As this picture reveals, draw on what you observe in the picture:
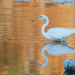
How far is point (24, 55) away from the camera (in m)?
9.45

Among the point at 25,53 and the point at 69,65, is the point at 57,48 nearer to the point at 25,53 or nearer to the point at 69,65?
the point at 25,53

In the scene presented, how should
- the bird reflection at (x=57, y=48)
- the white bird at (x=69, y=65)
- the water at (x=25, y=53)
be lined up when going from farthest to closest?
the bird reflection at (x=57, y=48) → the water at (x=25, y=53) → the white bird at (x=69, y=65)

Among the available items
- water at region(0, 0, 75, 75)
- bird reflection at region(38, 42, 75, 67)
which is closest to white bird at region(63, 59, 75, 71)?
water at region(0, 0, 75, 75)

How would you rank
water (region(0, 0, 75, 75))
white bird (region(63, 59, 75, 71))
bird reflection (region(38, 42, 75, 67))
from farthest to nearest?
bird reflection (region(38, 42, 75, 67)), water (region(0, 0, 75, 75)), white bird (region(63, 59, 75, 71))

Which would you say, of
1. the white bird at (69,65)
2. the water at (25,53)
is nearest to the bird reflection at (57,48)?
the water at (25,53)

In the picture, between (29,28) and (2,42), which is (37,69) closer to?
(2,42)

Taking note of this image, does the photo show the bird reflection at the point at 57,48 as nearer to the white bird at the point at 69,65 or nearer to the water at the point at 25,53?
the water at the point at 25,53

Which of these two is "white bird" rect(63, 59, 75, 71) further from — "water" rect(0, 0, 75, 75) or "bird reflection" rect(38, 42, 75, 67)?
"bird reflection" rect(38, 42, 75, 67)

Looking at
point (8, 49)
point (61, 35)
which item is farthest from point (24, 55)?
point (61, 35)

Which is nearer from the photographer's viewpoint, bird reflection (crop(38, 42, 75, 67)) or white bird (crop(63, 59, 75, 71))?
white bird (crop(63, 59, 75, 71))

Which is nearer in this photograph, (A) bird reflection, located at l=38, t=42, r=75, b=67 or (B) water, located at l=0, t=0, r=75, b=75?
(B) water, located at l=0, t=0, r=75, b=75

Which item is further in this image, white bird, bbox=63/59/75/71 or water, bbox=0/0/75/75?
water, bbox=0/0/75/75

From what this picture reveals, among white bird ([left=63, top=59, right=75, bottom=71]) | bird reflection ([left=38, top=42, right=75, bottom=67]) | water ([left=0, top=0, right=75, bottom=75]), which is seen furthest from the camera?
bird reflection ([left=38, top=42, right=75, bottom=67])

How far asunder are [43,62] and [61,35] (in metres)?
3.05
